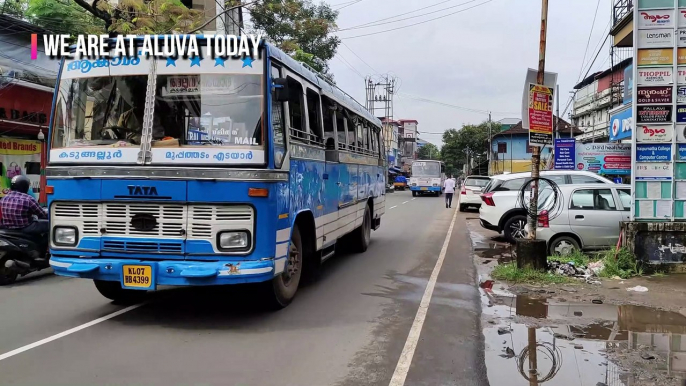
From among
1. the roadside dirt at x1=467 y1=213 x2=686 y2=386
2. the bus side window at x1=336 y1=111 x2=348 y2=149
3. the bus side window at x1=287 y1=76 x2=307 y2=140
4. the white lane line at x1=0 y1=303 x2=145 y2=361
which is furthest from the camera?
the bus side window at x1=336 y1=111 x2=348 y2=149

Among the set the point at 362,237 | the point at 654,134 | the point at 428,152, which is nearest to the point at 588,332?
the point at 654,134

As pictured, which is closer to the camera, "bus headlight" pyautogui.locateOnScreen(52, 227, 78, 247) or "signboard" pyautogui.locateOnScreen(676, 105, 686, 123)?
"bus headlight" pyautogui.locateOnScreen(52, 227, 78, 247)

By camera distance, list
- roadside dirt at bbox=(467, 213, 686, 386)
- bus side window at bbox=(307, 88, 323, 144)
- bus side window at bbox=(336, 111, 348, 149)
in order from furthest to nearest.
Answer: bus side window at bbox=(336, 111, 348, 149) → bus side window at bbox=(307, 88, 323, 144) → roadside dirt at bbox=(467, 213, 686, 386)

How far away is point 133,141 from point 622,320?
587 cm

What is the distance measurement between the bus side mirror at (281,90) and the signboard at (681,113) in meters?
6.75

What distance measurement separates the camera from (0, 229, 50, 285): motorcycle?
7746 millimetres

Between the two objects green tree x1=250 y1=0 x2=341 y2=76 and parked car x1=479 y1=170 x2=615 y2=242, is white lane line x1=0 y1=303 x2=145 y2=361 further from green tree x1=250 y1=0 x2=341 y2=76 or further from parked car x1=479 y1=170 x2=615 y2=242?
green tree x1=250 y1=0 x2=341 y2=76

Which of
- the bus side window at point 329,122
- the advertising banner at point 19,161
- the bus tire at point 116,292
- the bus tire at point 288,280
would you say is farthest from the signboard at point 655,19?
the advertising banner at point 19,161

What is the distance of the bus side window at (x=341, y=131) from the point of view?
29.1 ft

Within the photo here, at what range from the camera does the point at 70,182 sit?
5.54 meters

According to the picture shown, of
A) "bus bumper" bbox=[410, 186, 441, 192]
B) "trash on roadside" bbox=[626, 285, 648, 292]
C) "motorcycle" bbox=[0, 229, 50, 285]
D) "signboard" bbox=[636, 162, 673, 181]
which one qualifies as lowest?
"trash on roadside" bbox=[626, 285, 648, 292]

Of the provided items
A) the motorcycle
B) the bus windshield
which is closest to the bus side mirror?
the motorcycle

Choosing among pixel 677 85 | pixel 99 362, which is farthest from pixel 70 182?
pixel 677 85

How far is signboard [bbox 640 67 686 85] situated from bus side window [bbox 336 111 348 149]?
4.96 meters
